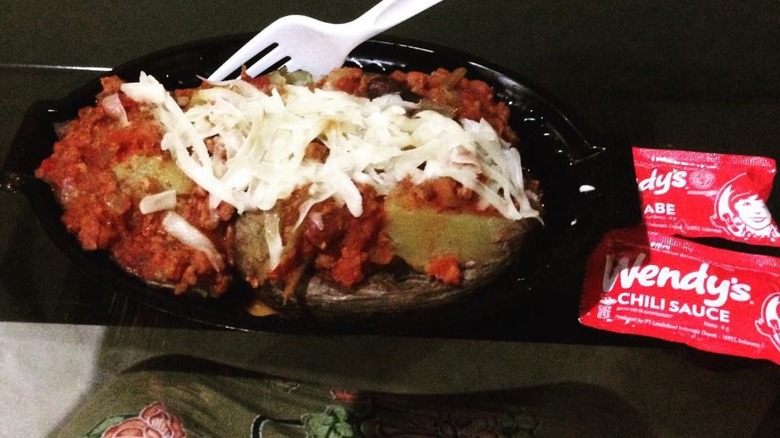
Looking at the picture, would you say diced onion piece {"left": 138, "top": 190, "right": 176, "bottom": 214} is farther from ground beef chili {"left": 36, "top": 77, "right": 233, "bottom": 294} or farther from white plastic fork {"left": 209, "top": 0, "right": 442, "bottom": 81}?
white plastic fork {"left": 209, "top": 0, "right": 442, "bottom": 81}

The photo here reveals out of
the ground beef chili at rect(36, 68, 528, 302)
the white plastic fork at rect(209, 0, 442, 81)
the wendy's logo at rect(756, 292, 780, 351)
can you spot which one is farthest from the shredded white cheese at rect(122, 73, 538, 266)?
the wendy's logo at rect(756, 292, 780, 351)

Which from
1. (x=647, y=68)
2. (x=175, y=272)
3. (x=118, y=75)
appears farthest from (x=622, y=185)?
(x=118, y=75)

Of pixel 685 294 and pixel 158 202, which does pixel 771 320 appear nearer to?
pixel 685 294

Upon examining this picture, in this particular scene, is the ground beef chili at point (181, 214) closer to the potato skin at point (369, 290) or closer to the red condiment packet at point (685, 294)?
the potato skin at point (369, 290)

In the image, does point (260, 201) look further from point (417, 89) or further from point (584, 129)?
point (584, 129)

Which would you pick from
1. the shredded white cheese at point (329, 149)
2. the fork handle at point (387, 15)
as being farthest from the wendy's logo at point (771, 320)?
the fork handle at point (387, 15)

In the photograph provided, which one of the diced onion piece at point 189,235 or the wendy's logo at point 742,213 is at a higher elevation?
the diced onion piece at point 189,235
